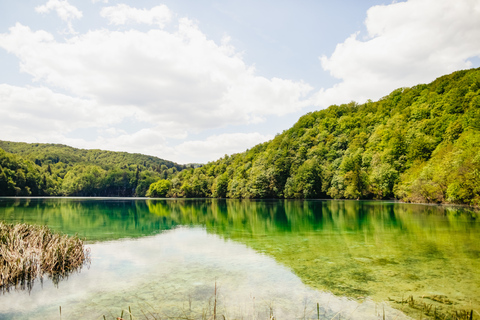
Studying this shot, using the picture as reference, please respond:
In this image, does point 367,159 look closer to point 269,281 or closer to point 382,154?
point 382,154

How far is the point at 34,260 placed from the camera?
1152 centimetres

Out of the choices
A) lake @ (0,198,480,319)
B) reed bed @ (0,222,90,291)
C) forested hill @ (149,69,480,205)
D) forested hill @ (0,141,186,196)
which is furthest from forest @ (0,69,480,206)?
reed bed @ (0,222,90,291)

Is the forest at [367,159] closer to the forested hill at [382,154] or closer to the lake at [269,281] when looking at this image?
the forested hill at [382,154]

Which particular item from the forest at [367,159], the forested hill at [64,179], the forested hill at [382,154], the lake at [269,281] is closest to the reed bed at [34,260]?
A: the lake at [269,281]

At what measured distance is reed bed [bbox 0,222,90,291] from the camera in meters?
10.2

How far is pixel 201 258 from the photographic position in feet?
46.8

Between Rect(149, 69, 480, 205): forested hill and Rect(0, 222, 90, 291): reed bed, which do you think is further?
Rect(149, 69, 480, 205): forested hill

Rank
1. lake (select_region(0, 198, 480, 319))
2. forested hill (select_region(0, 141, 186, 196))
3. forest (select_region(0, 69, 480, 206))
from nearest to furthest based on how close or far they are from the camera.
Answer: lake (select_region(0, 198, 480, 319)) < forest (select_region(0, 69, 480, 206)) < forested hill (select_region(0, 141, 186, 196))

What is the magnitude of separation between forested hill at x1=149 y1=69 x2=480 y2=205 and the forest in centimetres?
20

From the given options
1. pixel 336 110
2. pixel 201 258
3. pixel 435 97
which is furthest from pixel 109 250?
pixel 336 110

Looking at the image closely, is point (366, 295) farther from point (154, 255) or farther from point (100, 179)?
point (100, 179)

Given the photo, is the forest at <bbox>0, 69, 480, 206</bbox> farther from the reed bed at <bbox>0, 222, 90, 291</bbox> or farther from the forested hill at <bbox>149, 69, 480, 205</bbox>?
the reed bed at <bbox>0, 222, 90, 291</bbox>

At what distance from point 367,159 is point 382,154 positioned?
22.6 ft

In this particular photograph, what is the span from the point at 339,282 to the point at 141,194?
181 meters
